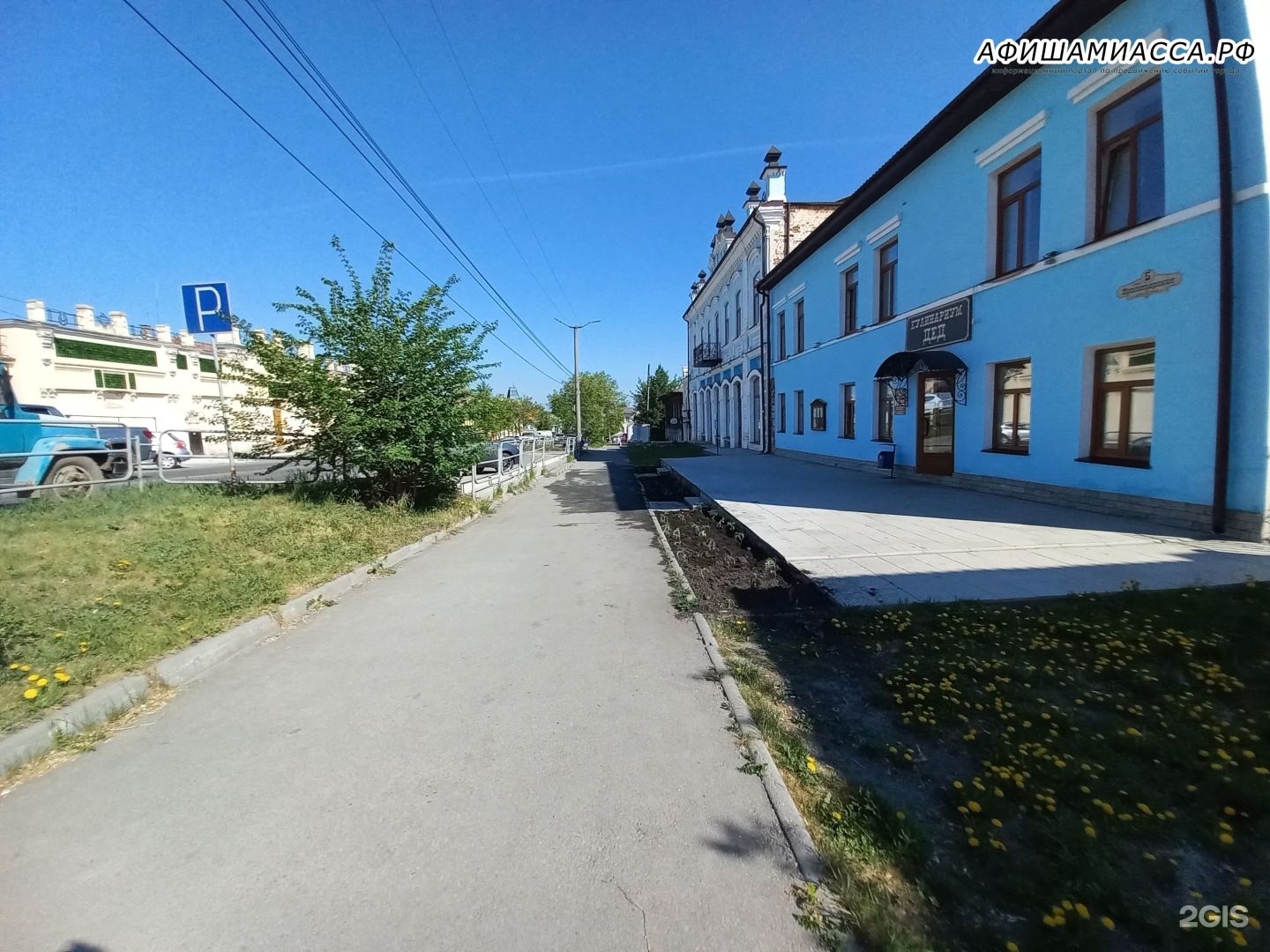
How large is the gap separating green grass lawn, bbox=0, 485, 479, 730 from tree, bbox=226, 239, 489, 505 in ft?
3.17

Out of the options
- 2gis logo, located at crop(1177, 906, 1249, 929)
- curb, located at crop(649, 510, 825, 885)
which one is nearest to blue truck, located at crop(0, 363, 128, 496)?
curb, located at crop(649, 510, 825, 885)

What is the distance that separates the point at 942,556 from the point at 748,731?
15.1 feet

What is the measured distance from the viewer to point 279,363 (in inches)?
375

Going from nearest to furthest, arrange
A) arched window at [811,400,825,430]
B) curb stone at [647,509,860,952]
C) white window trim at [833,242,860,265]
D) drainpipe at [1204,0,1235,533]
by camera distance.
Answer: curb stone at [647,509,860,952] → drainpipe at [1204,0,1235,533] → white window trim at [833,242,860,265] → arched window at [811,400,825,430]

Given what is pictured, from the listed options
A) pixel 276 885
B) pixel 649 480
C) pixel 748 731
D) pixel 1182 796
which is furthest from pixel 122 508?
pixel 649 480

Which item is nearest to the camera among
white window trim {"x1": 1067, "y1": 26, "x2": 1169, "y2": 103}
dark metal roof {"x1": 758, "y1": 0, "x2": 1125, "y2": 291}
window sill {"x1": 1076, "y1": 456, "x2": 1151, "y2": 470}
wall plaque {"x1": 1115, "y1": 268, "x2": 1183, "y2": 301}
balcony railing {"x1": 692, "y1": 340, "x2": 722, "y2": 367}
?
wall plaque {"x1": 1115, "y1": 268, "x2": 1183, "y2": 301}

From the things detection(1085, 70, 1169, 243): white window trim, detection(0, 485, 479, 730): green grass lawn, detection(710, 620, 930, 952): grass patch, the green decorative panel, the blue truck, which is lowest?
detection(710, 620, 930, 952): grass patch

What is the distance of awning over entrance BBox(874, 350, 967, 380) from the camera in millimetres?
11977

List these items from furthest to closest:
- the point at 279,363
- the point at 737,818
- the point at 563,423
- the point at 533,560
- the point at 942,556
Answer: the point at 563,423, the point at 279,363, the point at 533,560, the point at 942,556, the point at 737,818

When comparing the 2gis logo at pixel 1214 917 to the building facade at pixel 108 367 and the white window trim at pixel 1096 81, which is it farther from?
the building facade at pixel 108 367

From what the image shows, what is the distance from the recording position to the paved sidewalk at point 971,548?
5.49m

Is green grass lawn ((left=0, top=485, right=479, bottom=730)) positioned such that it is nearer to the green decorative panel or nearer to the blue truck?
the blue truck

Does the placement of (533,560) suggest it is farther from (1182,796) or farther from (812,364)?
(812,364)

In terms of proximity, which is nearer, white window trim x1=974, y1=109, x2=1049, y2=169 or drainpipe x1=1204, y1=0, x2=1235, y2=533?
drainpipe x1=1204, y1=0, x2=1235, y2=533
